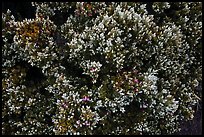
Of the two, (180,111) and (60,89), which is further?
(180,111)

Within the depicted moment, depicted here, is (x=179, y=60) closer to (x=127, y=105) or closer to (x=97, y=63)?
(x=127, y=105)

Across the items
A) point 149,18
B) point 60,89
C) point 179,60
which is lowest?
point 60,89

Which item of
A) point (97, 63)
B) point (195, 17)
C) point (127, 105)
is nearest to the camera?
point (97, 63)

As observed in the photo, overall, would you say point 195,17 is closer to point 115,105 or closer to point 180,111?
point 180,111

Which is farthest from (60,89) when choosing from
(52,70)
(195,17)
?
(195,17)

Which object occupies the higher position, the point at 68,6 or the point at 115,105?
the point at 68,6

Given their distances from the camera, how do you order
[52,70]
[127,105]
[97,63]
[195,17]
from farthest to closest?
[195,17] → [127,105] → [52,70] → [97,63]

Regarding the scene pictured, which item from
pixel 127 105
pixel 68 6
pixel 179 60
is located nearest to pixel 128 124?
pixel 127 105
